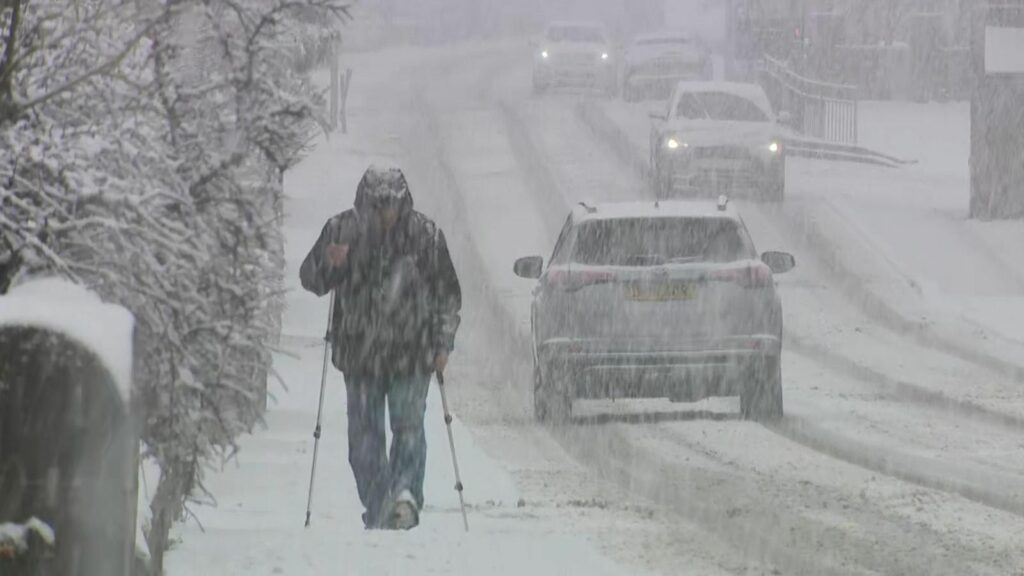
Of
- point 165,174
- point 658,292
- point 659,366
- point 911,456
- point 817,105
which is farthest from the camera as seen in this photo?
point 817,105

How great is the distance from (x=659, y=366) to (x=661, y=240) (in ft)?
3.76

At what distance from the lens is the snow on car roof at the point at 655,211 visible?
52.1 ft

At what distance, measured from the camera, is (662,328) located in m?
15.3

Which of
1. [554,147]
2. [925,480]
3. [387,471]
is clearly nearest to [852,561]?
[387,471]

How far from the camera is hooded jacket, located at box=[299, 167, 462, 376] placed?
388 inches

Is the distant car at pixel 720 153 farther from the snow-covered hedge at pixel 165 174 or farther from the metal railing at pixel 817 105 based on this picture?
the snow-covered hedge at pixel 165 174

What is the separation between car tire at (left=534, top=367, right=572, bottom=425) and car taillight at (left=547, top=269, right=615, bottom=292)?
63cm

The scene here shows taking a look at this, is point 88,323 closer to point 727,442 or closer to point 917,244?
point 727,442

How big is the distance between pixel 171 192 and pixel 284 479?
16.5ft

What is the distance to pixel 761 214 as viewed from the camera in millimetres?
31766

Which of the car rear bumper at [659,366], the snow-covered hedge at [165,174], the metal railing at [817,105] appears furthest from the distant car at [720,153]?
the snow-covered hedge at [165,174]

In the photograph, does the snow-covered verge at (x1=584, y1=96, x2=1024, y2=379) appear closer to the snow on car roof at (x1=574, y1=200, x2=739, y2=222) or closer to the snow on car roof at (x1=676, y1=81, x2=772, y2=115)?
the snow on car roof at (x1=676, y1=81, x2=772, y2=115)

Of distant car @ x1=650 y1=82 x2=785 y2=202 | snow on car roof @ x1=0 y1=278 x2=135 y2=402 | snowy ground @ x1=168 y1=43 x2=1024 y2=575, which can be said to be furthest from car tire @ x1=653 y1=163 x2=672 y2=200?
snow on car roof @ x1=0 y1=278 x2=135 y2=402

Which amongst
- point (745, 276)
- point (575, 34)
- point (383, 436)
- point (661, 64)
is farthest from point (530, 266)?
point (575, 34)
